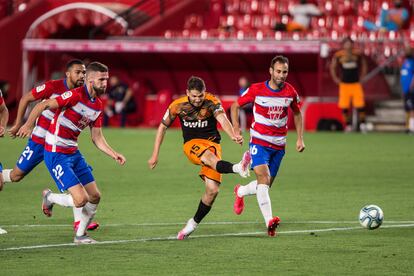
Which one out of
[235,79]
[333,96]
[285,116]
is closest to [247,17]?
[235,79]

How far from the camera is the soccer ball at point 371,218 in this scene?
40.4 feet

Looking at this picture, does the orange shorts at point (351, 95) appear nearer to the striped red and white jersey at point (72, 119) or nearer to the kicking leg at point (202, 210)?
the kicking leg at point (202, 210)

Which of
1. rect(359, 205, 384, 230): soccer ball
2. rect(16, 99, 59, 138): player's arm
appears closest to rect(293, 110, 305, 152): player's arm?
rect(359, 205, 384, 230): soccer ball

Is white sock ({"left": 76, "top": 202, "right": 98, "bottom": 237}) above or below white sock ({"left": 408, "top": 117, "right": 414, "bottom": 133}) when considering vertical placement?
above

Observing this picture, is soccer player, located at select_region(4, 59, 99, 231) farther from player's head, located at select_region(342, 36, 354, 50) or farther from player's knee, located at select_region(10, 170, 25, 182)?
player's head, located at select_region(342, 36, 354, 50)

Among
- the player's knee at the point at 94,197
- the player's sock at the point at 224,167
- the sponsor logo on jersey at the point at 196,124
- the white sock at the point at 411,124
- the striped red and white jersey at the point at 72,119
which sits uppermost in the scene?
the striped red and white jersey at the point at 72,119

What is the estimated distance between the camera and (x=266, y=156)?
13102 millimetres

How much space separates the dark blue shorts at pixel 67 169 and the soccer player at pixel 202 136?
2.42 ft

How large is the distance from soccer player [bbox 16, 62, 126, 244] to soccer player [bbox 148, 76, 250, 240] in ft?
2.47

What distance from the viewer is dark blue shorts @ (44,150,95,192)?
11734 millimetres

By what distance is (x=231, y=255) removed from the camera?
35.8 feet

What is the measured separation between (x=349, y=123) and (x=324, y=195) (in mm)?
13499

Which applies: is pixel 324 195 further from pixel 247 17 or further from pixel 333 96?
pixel 247 17

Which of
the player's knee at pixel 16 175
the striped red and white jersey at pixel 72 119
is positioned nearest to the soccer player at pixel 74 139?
the striped red and white jersey at pixel 72 119
